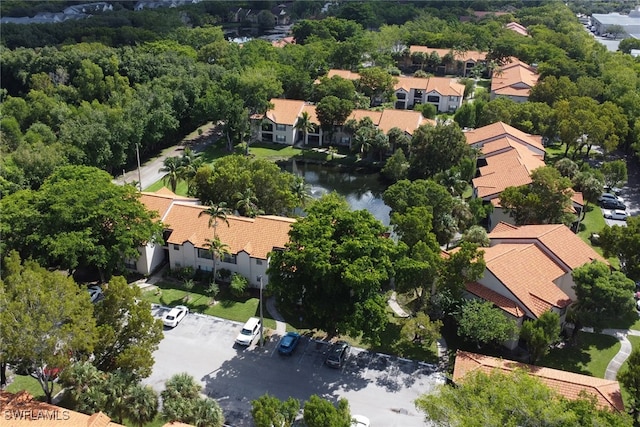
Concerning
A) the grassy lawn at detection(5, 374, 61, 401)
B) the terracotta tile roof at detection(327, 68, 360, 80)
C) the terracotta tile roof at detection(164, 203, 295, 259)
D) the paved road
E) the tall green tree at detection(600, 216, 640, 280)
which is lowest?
the paved road

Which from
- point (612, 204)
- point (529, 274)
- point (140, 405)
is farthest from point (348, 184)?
point (140, 405)

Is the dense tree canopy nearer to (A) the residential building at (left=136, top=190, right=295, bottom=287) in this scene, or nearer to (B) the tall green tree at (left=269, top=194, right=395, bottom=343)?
(A) the residential building at (left=136, top=190, right=295, bottom=287)

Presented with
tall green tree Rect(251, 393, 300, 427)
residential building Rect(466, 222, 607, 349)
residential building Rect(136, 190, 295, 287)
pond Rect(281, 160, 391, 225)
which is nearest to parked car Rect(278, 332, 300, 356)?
residential building Rect(136, 190, 295, 287)

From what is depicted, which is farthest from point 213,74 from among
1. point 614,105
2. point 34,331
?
point 34,331

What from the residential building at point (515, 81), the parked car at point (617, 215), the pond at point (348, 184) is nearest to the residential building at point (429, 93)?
the residential building at point (515, 81)

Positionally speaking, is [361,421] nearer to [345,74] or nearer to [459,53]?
[345,74]

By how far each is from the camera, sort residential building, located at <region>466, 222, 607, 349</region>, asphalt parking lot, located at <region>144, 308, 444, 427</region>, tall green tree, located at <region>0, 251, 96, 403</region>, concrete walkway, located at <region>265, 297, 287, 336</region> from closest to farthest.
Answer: tall green tree, located at <region>0, 251, 96, 403</region> → asphalt parking lot, located at <region>144, 308, 444, 427</region> → residential building, located at <region>466, 222, 607, 349</region> → concrete walkway, located at <region>265, 297, 287, 336</region>

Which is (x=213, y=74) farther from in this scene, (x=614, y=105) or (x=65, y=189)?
(x=614, y=105)
